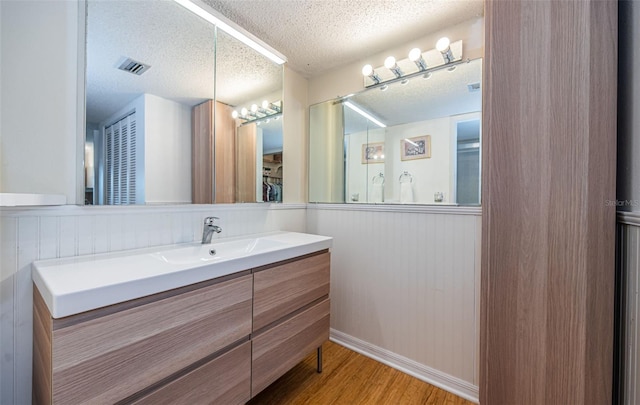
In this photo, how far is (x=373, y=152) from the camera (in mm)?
1953

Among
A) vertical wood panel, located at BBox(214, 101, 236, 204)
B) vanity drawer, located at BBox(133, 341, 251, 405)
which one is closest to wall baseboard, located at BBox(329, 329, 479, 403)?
vanity drawer, located at BBox(133, 341, 251, 405)

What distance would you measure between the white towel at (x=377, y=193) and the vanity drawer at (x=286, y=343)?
801 millimetres

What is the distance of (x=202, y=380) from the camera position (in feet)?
3.33

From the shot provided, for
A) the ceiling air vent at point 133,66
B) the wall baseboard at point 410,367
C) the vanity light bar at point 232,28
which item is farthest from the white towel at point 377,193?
the ceiling air vent at point 133,66

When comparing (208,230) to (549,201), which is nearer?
(549,201)

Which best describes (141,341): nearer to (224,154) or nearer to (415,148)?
(224,154)

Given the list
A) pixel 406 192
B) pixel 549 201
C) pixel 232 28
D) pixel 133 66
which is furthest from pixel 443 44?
pixel 133 66

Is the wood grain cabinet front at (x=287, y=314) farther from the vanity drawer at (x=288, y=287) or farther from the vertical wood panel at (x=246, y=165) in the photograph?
the vertical wood panel at (x=246, y=165)

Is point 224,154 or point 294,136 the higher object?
point 294,136

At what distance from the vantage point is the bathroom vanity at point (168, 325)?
2.40 ft

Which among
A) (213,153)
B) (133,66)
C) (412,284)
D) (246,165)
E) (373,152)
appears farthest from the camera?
(373,152)

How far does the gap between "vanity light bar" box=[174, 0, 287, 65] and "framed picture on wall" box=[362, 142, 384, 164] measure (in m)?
0.91

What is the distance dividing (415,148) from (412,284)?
91 centimetres

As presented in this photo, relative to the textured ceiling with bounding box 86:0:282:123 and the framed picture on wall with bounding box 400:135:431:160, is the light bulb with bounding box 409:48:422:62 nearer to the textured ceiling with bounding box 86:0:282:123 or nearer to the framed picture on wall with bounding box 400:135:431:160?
the framed picture on wall with bounding box 400:135:431:160
